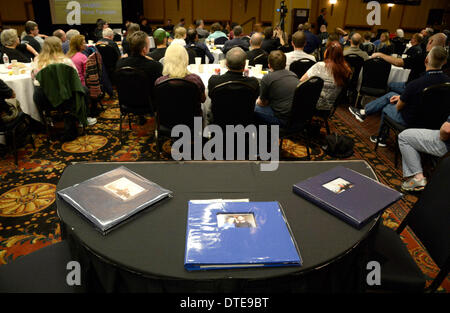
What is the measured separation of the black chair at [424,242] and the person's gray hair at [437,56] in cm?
213

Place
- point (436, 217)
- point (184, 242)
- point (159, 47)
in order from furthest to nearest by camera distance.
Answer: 1. point (159, 47)
2. point (436, 217)
3. point (184, 242)

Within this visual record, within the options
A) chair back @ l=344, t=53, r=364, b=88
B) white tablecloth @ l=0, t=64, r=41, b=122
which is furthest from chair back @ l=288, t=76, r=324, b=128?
white tablecloth @ l=0, t=64, r=41, b=122

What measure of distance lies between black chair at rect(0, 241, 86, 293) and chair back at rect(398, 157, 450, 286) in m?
1.57

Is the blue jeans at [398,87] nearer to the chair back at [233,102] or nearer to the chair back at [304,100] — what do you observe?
the chair back at [304,100]

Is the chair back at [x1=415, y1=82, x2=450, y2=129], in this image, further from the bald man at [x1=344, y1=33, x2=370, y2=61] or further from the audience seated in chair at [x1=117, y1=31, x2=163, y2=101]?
the audience seated in chair at [x1=117, y1=31, x2=163, y2=101]

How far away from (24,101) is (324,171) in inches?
153

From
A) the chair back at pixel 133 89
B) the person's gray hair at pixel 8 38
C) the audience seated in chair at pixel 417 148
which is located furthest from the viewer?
the person's gray hair at pixel 8 38

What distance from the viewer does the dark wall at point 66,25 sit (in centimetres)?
1073

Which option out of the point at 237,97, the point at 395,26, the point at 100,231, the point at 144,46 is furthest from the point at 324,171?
the point at 395,26

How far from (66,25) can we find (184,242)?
1263cm

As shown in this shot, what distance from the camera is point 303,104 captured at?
10.5ft

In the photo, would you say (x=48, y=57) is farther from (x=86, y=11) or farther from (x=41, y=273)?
(x=86, y=11)

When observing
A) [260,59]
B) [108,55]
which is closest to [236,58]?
[260,59]

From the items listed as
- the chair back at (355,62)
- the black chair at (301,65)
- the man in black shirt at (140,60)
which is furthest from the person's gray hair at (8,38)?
the chair back at (355,62)
